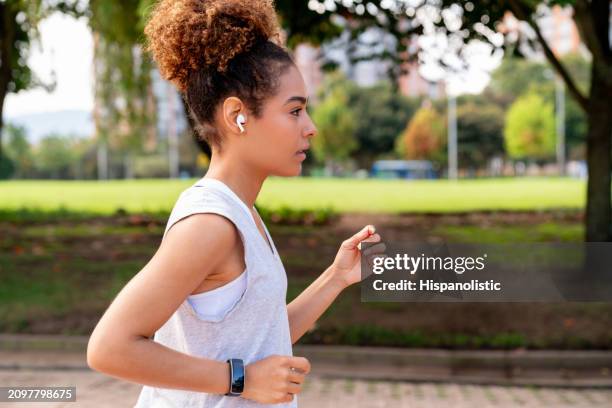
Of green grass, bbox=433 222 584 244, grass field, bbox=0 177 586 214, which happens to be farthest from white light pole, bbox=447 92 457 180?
green grass, bbox=433 222 584 244

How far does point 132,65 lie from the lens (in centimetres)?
962

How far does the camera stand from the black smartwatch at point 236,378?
130cm

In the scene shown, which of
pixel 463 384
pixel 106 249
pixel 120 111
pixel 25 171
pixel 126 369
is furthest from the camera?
pixel 25 171

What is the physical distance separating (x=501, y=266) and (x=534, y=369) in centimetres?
475

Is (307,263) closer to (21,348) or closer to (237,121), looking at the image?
(21,348)

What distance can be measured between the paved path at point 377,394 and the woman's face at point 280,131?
429 centimetres

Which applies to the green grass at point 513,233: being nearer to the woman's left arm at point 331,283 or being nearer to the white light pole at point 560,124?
the woman's left arm at point 331,283

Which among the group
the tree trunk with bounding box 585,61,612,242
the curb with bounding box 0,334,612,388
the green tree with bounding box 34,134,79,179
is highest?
the tree trunk with bounding box 585,61,612,242

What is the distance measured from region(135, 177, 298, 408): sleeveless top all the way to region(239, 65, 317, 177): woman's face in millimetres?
96

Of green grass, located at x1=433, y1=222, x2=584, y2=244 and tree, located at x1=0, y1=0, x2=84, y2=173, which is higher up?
tree, located at x1=0, y1=0, x2=84, y2=173

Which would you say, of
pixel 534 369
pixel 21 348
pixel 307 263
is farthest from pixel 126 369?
pixel 307 263

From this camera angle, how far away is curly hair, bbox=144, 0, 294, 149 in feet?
4.60

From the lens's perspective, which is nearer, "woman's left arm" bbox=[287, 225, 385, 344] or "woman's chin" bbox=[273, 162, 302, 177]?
"woman's chin" bbox=[273, 162, 302, 177]

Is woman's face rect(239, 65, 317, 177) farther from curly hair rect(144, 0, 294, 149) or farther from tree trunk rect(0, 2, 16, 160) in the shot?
tree trunk rect(0, 2, 16, 160)
